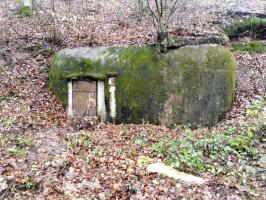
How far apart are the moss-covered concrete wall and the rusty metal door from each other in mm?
277

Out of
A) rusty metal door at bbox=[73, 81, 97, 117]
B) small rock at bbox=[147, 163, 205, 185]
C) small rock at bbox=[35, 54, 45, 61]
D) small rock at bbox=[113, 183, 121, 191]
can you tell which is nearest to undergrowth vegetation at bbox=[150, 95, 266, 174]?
small rock at bbox=[147, 163, 205, 185]

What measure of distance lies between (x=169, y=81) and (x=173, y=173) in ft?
13.8

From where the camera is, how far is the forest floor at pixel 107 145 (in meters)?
6.21

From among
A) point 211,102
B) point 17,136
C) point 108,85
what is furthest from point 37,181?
point 211,102

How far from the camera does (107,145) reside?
26.6ft

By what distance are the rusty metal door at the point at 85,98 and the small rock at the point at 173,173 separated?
163 inches

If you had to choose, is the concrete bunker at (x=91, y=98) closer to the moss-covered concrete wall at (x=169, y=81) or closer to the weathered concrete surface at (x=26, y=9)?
the moss-covered concrete wall at (x=169, y=81)

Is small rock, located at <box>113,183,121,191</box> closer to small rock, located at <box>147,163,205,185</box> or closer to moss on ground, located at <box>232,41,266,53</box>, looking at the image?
small rock, located at <box>147,163,205,185</box>

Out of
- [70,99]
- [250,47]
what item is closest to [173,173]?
[70,99]

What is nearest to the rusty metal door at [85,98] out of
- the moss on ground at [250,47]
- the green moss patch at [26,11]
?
the moss on ground at [250,47]

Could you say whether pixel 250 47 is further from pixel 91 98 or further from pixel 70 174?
pixel 70 174

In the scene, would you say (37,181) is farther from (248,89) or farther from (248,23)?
(248,23)

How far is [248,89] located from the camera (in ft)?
36.4

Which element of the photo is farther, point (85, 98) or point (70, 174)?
point (85, 98)
